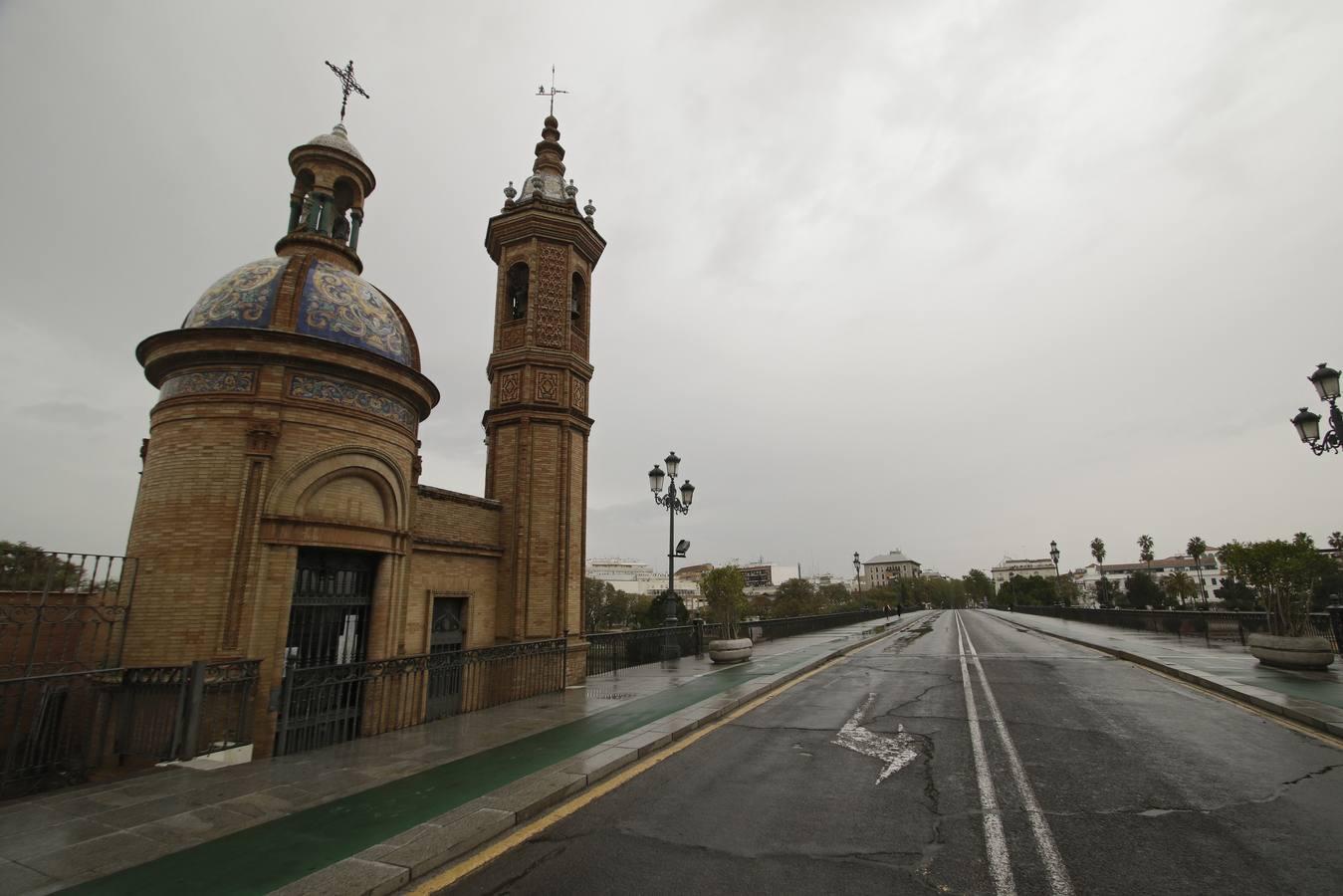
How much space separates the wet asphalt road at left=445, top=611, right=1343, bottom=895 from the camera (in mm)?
4238

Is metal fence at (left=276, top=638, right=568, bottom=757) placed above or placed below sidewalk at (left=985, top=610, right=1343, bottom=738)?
above

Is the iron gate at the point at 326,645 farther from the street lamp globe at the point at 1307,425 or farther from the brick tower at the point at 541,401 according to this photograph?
the street lamp globe at the point at 1307,425

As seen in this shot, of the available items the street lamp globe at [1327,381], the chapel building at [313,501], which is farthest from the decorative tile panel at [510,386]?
the street lamp globe at [1327,381]

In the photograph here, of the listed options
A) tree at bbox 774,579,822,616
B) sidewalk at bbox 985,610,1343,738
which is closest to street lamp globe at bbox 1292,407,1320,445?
sidewalk at bbox 985,610,1343,738

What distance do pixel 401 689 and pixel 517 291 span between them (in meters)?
12.2

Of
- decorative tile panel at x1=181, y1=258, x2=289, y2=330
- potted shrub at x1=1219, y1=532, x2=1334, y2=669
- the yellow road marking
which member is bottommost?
the yellow road marking

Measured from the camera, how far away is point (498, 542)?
15.3m

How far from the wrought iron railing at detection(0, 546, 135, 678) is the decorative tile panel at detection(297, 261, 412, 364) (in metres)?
4.64

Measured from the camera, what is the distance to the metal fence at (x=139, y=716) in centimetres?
755

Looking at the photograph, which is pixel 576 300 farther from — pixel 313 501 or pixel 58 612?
pixel 58 612

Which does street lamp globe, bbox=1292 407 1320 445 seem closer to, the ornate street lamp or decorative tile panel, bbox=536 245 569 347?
the ornate street lamp

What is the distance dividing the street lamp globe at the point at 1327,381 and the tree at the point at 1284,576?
4.15m

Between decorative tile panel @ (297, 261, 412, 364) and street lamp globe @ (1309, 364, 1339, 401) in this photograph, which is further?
street lamp globe @ (1309, 364, 1339, 401)

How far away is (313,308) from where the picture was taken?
10617 millimetres
